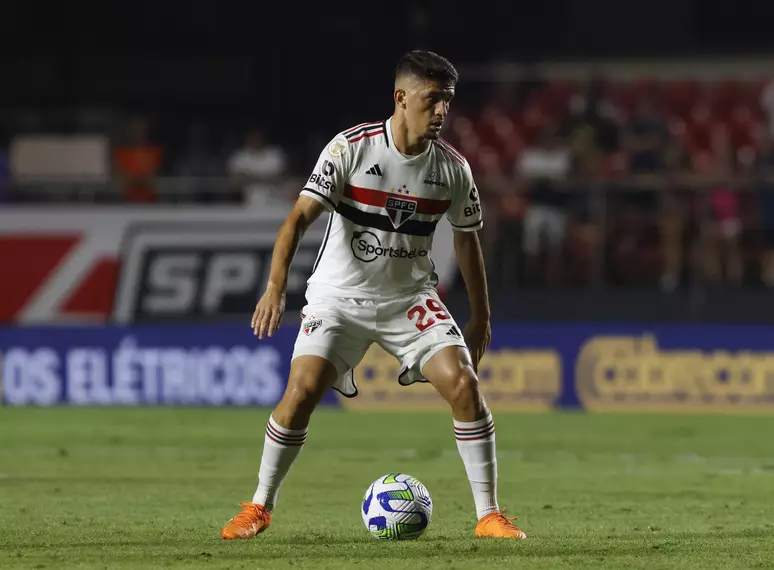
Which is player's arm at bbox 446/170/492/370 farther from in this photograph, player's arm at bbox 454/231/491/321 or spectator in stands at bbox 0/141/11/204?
spectator in stands at bbox 0/141/11/204

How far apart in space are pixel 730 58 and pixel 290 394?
54.6ft

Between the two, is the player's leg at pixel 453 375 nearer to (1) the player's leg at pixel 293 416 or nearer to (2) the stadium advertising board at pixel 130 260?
(1) the player's leg at pixel 293 416

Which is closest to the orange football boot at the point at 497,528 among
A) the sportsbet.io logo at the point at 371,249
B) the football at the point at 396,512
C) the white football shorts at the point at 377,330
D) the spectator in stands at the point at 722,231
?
the football at the point at 396,512

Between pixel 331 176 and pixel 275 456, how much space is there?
1286 mm

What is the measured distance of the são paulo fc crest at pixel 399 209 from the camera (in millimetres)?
6691

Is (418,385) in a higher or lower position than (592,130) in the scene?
lower

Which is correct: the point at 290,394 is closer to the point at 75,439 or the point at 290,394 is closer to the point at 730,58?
the point at 75,439

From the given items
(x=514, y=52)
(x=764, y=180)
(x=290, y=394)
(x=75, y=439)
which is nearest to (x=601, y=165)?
(x=764, y=180)

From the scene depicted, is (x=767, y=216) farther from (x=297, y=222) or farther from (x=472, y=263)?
(x=297, y=222)

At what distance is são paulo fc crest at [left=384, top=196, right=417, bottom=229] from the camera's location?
6.69m

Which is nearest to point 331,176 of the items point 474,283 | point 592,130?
point 474,283

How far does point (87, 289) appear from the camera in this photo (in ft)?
57.1

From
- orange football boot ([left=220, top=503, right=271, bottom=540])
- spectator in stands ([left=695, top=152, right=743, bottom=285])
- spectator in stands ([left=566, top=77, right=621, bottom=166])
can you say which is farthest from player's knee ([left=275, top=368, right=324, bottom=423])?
spectator in stands ([left=566, top=77, right=621, bottom=166])

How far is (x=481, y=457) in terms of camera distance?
6.62 metres
